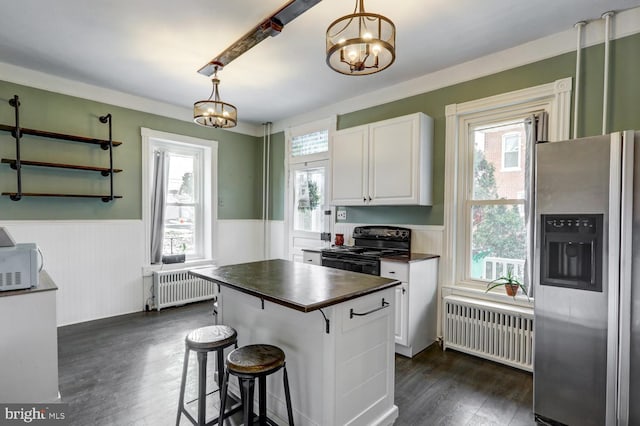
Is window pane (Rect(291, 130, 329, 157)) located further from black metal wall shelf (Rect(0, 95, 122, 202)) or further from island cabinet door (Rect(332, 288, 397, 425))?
island cabinet door (Rect(332, 288, 397, 425))

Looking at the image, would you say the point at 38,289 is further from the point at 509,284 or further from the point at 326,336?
the point at 509,284

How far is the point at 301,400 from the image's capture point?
1.88 metres

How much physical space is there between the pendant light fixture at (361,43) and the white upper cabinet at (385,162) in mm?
1558

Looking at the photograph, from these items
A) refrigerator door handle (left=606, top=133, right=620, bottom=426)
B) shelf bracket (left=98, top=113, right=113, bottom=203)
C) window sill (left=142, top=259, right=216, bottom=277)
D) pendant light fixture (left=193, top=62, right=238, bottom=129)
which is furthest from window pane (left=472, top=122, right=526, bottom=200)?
shelf bracket (left=98, top=113, right=113, bottom=203)

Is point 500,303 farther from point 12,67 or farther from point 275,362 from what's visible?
point 12,67

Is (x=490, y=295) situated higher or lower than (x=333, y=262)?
lower

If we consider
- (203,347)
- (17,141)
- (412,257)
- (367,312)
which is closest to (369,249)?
(412,257)

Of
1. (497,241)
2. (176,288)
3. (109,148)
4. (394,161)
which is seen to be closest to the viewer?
(497,241)

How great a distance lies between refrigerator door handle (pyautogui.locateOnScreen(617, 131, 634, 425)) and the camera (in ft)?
5.73

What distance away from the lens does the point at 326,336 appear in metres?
1.71

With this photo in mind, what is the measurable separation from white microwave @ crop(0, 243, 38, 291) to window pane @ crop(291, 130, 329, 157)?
11.1ft

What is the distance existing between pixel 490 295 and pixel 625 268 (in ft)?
4.38

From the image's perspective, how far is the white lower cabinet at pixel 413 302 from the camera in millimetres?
2955

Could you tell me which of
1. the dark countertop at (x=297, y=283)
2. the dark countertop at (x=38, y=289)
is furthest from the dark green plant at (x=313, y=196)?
the dark countertop at (x=38, y=289)
